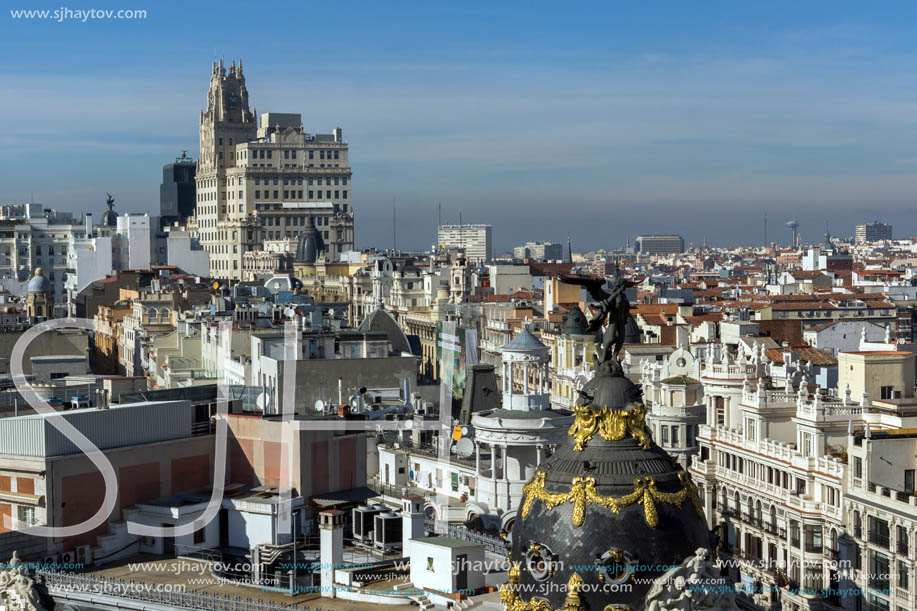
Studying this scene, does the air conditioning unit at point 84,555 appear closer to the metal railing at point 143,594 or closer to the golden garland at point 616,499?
the metal railing at point 143,594

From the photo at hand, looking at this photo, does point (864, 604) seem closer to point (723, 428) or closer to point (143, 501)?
point (723, 428)

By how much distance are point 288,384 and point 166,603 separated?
35.2 m

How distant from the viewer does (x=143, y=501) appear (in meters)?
56.5

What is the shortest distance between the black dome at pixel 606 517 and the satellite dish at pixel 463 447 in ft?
123

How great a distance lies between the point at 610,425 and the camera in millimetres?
33469

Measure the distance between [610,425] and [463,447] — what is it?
128 ft

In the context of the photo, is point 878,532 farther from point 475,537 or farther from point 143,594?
point 143,594

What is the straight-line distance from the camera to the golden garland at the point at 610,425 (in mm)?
33469

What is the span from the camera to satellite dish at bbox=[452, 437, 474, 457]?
235 ft

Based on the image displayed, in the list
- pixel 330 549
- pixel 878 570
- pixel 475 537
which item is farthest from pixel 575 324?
pixel 330 549

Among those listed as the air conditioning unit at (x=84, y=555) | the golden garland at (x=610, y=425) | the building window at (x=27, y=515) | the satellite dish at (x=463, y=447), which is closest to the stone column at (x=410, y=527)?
the air conditioning unit at (x=84, y=555)

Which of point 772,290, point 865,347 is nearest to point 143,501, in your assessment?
point 865,347

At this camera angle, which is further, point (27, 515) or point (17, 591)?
point (27, 515)

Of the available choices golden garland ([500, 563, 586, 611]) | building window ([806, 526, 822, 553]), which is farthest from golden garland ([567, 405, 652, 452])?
building window ([806, 526, 822, 553])
